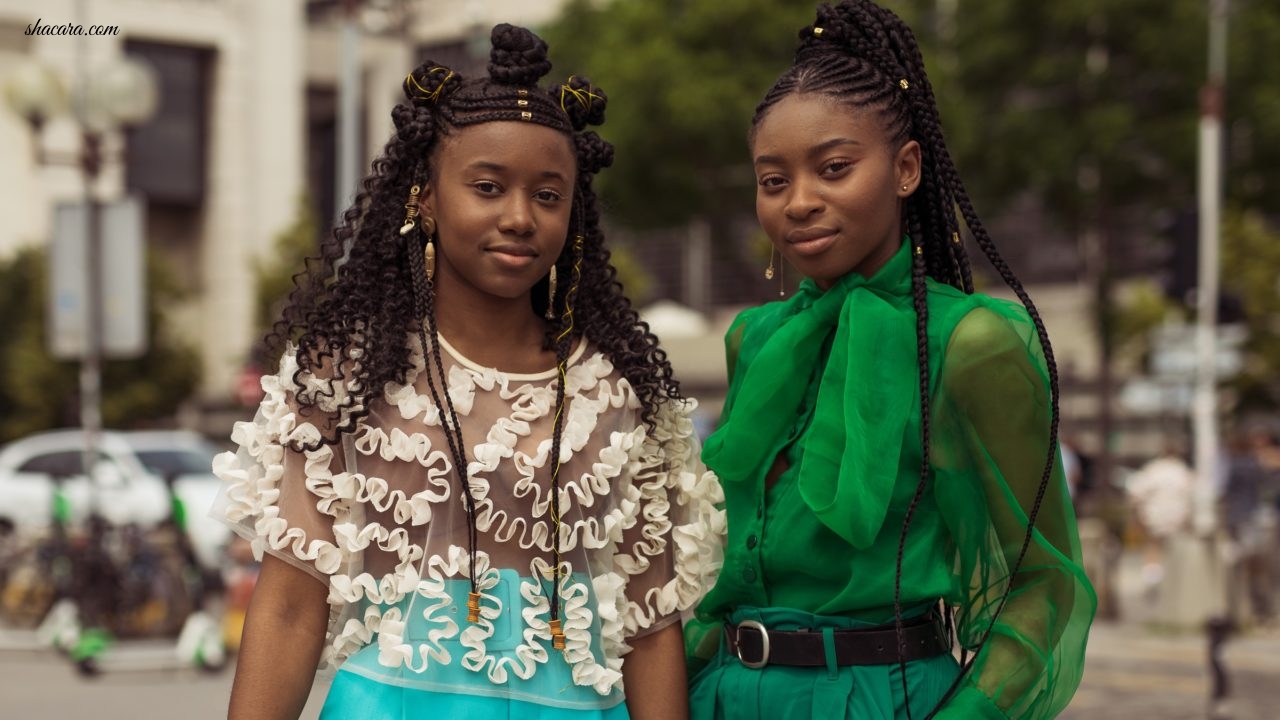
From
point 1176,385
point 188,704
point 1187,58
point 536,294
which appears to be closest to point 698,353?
point 1176,385

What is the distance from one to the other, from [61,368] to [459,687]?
3327 centimetres

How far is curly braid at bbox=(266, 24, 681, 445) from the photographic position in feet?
8.92

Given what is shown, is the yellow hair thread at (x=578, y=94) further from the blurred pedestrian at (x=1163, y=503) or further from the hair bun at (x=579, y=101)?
the blurred pedestrian at (x=1163, y=503)

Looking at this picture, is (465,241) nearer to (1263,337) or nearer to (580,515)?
(580,515)

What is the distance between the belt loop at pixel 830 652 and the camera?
2.78 meters

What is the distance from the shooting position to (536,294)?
9.67ft

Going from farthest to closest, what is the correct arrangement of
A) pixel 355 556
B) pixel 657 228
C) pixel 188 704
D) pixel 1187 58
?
pixel 657 228 < pixel 1187 58 < pixel 188 704 < pixel 355 556

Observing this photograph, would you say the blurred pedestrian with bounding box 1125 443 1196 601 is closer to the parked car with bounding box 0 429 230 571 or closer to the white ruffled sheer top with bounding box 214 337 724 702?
the parked car with bounding box 0 429 230 571

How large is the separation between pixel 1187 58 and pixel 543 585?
798 inches

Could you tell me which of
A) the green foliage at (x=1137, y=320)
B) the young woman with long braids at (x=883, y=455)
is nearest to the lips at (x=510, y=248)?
the young woman with long braids at (x=883, y=455)

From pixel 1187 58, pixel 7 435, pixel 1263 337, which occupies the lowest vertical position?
pixel 7 435

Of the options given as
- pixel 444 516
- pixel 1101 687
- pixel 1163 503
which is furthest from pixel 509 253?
pixel 1163 503

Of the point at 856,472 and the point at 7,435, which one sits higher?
the point at 856,472

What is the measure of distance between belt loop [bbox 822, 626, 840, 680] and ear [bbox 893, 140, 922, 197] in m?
0.74
